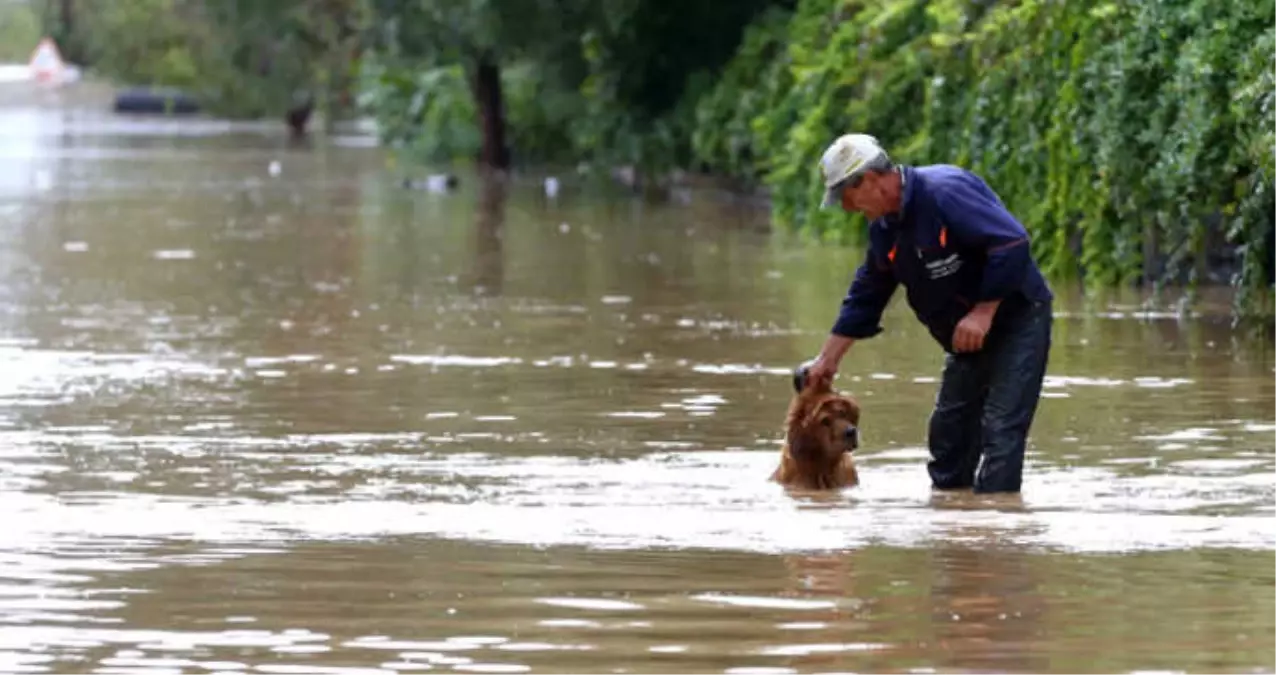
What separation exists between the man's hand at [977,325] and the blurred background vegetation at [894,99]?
192 inches

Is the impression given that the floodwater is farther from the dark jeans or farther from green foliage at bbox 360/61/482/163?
green foliage at bbox 360/61/482/163

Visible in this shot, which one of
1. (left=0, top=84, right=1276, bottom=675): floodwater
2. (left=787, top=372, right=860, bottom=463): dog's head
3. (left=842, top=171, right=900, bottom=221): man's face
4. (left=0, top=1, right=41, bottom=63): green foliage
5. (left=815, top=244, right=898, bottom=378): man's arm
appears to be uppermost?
(left=842, top=171, right=900, bottom=221): man's face

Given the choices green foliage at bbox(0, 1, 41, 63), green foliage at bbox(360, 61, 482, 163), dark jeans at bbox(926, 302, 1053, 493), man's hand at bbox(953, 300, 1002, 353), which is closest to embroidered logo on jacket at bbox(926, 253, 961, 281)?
man's hand at bbox(953, 300, 1002, 353)

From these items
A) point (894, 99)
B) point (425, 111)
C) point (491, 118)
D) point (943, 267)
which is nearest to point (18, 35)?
point (425, 111)

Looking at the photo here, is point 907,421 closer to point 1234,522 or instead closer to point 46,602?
point 1234,522

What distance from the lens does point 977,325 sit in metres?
11.0

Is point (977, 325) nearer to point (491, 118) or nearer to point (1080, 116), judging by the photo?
point (1080, 116)

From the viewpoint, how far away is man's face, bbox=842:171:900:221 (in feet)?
35.2

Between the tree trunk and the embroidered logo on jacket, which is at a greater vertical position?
the embroidered logo on jacket

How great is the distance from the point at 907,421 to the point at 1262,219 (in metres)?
3.21

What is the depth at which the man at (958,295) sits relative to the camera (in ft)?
35.6

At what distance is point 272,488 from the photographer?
38.8 ft

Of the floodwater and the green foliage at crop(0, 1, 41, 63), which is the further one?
the green foliage at crop(0, 1, 41, 63)

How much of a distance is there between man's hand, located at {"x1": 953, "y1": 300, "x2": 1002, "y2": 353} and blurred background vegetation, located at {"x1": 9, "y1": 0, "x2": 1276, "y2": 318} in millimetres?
4888
